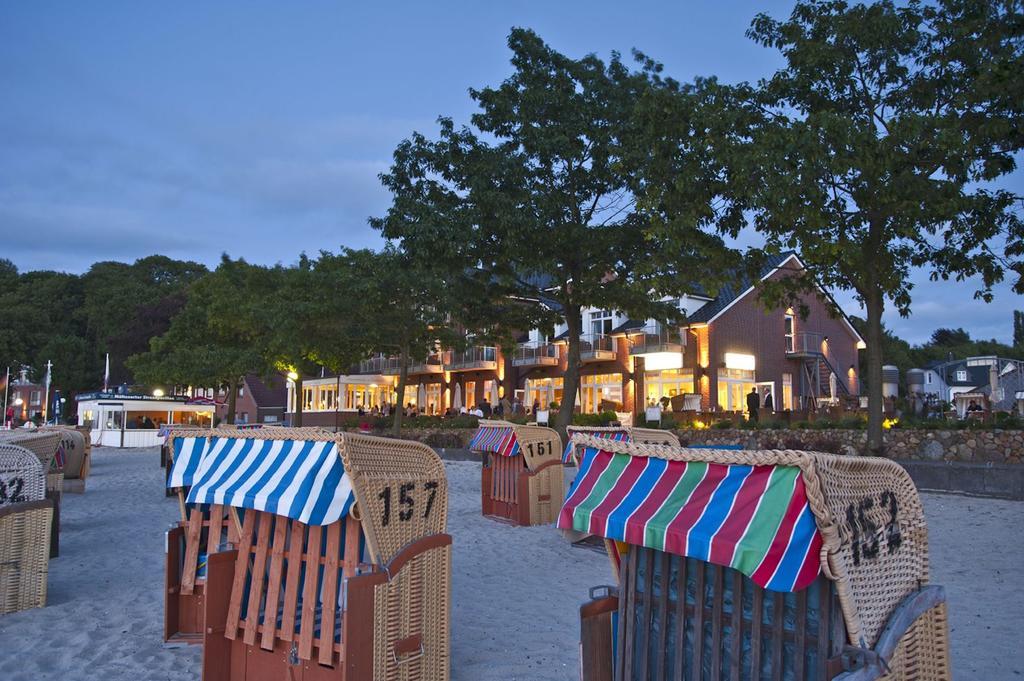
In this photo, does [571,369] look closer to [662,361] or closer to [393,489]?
[662,361]

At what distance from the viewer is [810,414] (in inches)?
872

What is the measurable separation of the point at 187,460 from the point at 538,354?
111ft

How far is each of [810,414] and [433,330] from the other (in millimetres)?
14755

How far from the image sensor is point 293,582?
158 inches

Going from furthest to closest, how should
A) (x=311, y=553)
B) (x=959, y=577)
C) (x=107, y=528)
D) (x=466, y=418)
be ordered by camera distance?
(x=466, y=418), (x=107, y=528), (x=959, y=577), (x=311, y=553)

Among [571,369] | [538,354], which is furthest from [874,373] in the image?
[538,354]

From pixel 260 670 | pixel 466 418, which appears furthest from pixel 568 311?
pixel 260 670

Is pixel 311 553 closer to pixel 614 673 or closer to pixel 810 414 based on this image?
pixel 614 673

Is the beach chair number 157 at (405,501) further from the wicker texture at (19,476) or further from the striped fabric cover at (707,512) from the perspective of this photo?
the wicker texture at (19,476)

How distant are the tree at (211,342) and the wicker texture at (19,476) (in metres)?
26.1

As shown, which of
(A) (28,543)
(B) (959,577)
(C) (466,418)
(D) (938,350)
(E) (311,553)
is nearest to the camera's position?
(E) (311,553)

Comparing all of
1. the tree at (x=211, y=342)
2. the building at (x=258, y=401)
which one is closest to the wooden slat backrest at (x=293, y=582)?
the tree at (x=211, y=342)

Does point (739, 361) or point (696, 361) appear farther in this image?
point (739, 361)

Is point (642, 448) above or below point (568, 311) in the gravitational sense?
below
